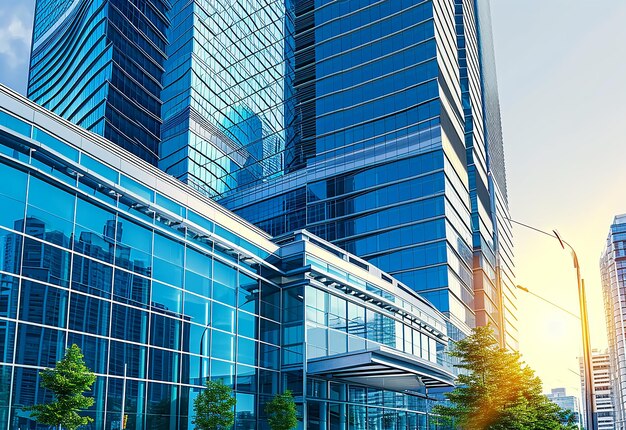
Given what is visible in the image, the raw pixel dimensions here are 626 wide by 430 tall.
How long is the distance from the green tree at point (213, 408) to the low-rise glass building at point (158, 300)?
1298mm

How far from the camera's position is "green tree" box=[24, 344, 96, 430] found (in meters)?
23.3

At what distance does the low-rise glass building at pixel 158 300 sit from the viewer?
2597 cm

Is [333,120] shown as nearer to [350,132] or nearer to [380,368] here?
[350,132]

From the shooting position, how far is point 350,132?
302 feet

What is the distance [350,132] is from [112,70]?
103 ft

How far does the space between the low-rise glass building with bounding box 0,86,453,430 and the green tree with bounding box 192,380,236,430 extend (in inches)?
51.1

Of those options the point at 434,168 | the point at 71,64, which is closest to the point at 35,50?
the point at 71,64

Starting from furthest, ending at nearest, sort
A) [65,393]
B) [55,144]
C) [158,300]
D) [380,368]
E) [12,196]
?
[380,368] → [158,300] → [55,144] → [12,196] → [65,393]

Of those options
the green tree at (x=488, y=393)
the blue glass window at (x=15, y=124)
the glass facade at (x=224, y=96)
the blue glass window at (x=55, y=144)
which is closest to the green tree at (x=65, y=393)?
the blue glass window at (x=55, y=144)

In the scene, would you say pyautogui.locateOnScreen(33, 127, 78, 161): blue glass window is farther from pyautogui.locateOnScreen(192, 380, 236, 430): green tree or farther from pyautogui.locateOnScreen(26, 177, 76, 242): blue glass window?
pyautogui.locateOnScreen(192, 380, 236, 430): green tree

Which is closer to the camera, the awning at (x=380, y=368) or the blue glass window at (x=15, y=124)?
the blue glass window at (x=15, y=124)

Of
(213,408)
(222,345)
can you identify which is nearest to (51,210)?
(213,408)

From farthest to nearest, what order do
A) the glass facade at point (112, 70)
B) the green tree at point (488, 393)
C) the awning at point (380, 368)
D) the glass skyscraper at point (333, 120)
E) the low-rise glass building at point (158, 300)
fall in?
the glass facade at point (112, 70) → the glass skyscraper at point (333, 120) → the awning at point (380, 368) → the green tree at point (488, 393) → the low-rise glass building at point (158, 300)

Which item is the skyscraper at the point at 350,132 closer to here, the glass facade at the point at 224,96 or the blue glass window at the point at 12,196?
the glass facade at the point at 224,96
